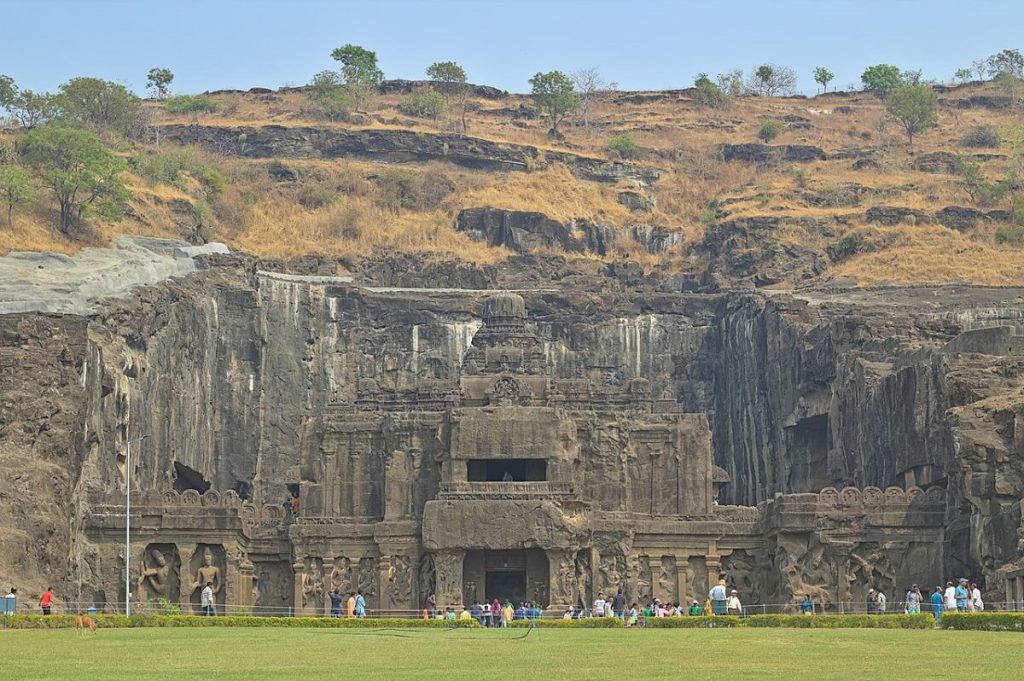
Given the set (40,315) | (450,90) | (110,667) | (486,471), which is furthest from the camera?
(450,90)

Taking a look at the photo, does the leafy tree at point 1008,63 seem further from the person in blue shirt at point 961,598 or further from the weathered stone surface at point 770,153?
the person in blue shirt at point 961,598

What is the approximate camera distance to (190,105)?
173750 mm

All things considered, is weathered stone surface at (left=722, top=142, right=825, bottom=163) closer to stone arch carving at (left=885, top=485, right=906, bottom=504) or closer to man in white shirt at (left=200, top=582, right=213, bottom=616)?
stone arch carving at (left=885, top=485, right=906, bottom=504)

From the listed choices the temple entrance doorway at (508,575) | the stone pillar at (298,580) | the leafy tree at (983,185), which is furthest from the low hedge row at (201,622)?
the leafy tree at (983,185)

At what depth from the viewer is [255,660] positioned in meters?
45.2

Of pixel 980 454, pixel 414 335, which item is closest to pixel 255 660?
pixel 980 454

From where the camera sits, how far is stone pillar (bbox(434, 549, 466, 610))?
282ft

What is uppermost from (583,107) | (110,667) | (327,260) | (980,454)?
(583,107)

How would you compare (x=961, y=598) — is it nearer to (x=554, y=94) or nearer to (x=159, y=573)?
(x=159, y=573)

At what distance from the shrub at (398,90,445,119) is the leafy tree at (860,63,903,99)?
135 feet

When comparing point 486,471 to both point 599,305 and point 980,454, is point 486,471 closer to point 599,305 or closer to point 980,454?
point 980,454

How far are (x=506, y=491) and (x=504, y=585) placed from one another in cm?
425

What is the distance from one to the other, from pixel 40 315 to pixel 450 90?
10229cm

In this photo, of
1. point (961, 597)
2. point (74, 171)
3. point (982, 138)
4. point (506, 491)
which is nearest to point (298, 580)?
point (506, 491)
